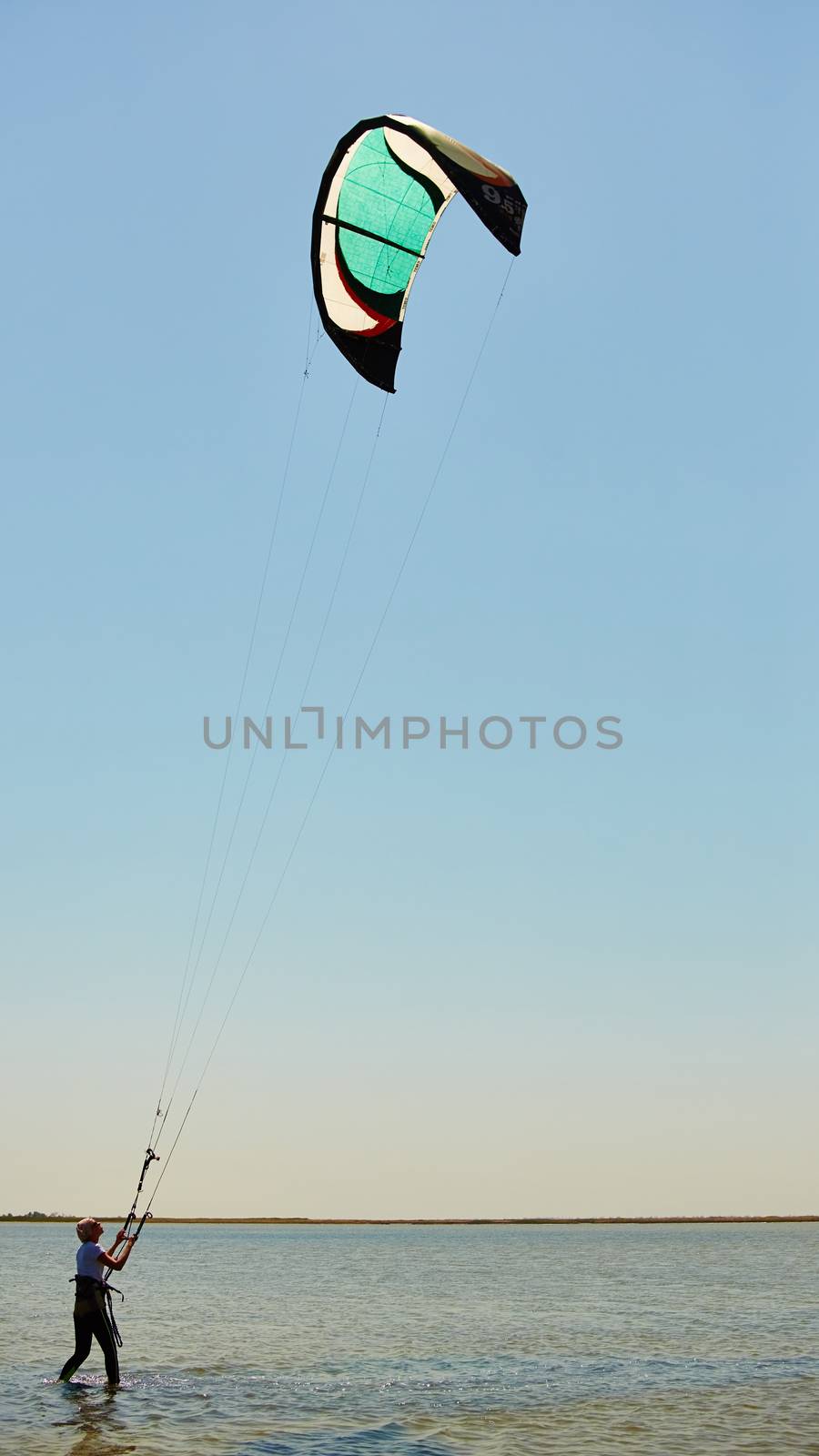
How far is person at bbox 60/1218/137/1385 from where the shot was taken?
36.8 ft

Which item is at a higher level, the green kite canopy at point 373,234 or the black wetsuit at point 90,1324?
the green kite canopy at point 373,234

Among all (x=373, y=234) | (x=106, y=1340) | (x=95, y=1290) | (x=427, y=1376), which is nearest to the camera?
(x=95, y=1290)

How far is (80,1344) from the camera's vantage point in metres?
11.4

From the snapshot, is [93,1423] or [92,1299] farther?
[92,1299]

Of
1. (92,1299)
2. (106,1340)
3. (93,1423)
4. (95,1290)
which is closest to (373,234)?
(95,1290)

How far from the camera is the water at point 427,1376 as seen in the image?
9.73m

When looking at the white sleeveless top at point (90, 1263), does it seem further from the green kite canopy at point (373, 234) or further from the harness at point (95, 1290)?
the green kite canopy at point (373, 234)

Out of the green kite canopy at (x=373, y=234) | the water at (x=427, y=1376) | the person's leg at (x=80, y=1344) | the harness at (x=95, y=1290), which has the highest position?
the green kite canopy at (x=373, y=234)

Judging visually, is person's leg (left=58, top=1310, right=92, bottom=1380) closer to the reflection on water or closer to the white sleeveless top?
the reflection on water

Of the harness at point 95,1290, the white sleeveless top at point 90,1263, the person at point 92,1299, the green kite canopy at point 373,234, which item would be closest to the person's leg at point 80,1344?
the person at point 92,1299

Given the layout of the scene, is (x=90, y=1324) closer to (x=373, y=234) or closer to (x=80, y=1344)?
(x=80, y=1344)

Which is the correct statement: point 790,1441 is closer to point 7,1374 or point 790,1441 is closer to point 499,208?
point 7,1374

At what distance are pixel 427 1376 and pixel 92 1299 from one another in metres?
4.12

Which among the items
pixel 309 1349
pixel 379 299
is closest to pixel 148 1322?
pixel 309 1349
